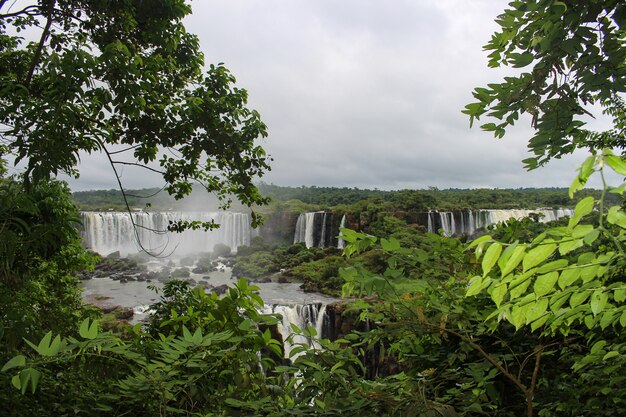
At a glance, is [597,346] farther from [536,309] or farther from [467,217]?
[467,217]

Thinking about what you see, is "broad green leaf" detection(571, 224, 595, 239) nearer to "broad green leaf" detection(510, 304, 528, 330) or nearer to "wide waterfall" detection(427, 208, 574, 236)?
"broad green leaf" detection(510, 304, 528, 330)

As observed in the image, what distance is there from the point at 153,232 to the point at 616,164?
33.9 ft

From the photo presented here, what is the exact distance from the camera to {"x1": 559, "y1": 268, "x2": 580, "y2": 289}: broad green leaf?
525mm

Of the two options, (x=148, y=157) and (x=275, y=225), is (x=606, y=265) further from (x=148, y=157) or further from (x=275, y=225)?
(x=275, y=225)

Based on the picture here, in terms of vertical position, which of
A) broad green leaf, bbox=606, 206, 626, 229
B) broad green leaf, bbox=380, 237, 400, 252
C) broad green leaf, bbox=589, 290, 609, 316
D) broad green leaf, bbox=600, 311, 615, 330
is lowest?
broad green leaf, bbox=600, 311, 615, 330

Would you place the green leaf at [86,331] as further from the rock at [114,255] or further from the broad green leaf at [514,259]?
the rock at [114,255]

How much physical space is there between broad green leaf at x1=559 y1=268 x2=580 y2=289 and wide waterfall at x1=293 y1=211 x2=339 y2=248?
1336 centimetres

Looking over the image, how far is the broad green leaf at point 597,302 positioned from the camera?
57cm

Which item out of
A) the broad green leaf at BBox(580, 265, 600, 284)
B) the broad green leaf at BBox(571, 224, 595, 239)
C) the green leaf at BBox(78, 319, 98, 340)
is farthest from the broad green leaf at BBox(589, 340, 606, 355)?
the green leaf at BBox(78, 319, 98, 340)

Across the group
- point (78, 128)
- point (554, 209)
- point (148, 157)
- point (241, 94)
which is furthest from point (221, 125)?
point (554, 209)

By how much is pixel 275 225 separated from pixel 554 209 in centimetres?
915

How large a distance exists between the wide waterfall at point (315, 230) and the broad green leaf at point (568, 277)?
1336cm

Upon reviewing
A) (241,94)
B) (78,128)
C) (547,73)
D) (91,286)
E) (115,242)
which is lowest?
(91,286)

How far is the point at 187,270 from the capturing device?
13.9 meters
